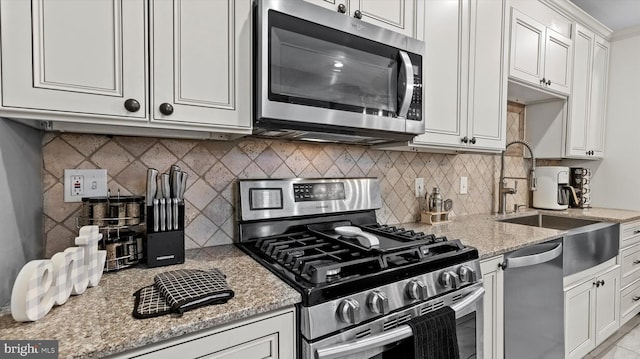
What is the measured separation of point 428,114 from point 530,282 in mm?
1016

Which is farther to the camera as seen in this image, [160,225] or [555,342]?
[555,342]

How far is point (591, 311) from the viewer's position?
2047mm

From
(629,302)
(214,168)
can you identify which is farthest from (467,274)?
(629,302)

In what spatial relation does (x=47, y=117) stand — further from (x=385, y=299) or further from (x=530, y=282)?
(x=530, y=282)

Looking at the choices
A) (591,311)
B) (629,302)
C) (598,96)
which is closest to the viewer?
(591,311)

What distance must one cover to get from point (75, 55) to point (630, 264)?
365 cm

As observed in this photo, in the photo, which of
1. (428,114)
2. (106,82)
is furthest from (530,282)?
(106,82)

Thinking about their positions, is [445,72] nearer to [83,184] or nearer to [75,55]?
[75,55]

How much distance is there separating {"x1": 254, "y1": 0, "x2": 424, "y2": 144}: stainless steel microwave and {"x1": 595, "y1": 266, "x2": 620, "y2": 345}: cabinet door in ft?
6.20

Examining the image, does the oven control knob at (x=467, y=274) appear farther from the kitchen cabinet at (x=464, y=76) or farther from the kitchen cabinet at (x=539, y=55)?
the kitchen cabinet at (x=539, y=55)

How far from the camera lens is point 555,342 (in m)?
1.74

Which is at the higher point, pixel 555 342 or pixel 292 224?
pixel 292 224

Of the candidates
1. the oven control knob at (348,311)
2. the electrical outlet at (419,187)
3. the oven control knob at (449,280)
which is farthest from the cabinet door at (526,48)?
the oven control knob at (348,311)

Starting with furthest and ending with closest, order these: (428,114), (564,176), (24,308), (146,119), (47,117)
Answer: (564,176) < (428,114) < (146,119) < (47,117) < (24,308)
